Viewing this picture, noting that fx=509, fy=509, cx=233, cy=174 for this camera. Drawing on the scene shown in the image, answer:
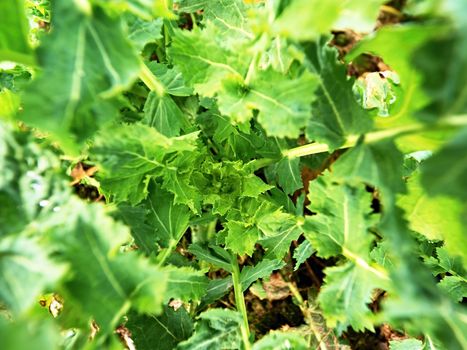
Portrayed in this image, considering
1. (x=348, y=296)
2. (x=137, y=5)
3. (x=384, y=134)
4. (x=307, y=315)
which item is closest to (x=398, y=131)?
(x=384, y=134)

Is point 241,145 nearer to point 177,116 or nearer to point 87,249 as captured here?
point 177,116

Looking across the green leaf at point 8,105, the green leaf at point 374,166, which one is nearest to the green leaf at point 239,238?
the green leaf at point 374,166

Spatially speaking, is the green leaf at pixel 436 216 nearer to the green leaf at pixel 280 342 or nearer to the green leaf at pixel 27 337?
the green leaf at pixel 280 342

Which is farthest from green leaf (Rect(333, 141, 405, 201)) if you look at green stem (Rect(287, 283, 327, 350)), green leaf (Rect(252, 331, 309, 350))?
green stem (Rect(287, 283, 327, 350))

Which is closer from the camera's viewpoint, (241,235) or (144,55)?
(241,235)

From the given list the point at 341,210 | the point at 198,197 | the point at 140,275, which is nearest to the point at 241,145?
the point at 198,197

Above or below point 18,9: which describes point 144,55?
below

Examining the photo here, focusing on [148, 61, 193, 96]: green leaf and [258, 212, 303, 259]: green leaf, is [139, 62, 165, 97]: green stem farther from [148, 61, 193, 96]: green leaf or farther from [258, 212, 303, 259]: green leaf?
[258, 212, 303, 259]: green leaf
